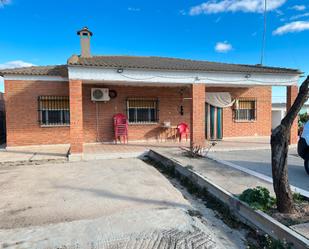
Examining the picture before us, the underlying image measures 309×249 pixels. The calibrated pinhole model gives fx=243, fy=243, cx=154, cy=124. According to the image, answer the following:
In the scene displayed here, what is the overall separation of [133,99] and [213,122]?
444 centimetres

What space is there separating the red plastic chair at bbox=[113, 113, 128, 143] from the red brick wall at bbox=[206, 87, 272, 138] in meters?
5.11

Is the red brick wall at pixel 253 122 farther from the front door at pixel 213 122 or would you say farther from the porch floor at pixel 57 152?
the porch floor at pixel 57 152

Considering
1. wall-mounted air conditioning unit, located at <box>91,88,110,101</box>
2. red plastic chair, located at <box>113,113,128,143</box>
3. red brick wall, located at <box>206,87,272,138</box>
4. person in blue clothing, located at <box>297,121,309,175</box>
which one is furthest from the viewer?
red brick wall, located at <box>206,87,272,138</box>

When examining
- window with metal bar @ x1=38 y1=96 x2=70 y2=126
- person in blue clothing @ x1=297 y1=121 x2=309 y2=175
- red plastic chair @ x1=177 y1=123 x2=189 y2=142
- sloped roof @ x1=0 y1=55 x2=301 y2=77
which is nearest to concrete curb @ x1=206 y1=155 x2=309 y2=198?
person in blue clothing @ x1=297 y1=121 x2=309 y2=175

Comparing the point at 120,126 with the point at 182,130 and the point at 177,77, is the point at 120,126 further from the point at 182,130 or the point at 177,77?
the point at 177,77

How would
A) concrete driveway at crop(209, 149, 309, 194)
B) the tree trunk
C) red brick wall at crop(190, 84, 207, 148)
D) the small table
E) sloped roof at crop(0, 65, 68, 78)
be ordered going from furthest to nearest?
1. the small table
2. sloped roof at crop(0, 65, 68, 78)
3. red brick wall at crop(190, 84, 207, 148)
4. concrete driveway at crop(209, 149, 309, 194)
5. the tree trunk

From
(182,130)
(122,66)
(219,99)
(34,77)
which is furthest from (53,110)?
(219,99)

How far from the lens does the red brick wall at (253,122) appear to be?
1319 cm

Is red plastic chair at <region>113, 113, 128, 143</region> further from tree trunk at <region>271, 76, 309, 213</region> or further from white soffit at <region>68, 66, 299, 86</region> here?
tree trunk at <region>271, 76, 309, 213</region>

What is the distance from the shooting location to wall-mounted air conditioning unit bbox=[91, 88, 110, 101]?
11031 mm

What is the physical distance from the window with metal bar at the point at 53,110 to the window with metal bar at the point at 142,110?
2907mm

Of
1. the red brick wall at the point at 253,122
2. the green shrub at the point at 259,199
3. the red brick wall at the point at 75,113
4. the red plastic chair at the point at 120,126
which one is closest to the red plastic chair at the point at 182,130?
the red brick wall at the point at 253,122

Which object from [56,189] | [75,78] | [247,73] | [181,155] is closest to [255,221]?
[56,189]

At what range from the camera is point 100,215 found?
12.8 ft
